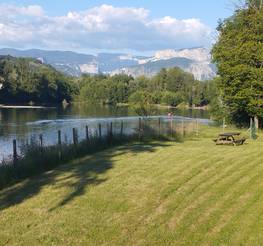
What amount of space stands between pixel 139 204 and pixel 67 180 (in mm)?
3647

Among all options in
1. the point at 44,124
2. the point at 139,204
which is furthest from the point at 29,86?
the point at 139,204

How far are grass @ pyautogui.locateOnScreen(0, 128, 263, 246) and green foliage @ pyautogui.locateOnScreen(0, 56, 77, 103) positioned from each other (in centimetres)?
13601

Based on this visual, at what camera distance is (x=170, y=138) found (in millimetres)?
30969

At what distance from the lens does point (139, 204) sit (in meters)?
12.2

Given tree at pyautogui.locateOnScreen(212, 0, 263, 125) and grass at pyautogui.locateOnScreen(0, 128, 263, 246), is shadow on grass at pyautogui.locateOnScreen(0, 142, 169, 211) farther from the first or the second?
tree at pyautogui.locateOnScreen(212, 0, 263, 125)

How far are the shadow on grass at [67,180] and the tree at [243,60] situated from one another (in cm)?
2481

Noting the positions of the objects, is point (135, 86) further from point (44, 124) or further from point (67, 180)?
point (67, 180)

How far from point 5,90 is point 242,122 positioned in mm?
114544

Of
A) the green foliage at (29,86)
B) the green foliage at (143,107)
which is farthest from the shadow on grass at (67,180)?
the green foliage at (29,86)

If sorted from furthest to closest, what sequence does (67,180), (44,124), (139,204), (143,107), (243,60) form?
(143,107)
(44,124)
(243,60)
(67,180)
(139,204)

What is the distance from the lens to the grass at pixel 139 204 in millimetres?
9883

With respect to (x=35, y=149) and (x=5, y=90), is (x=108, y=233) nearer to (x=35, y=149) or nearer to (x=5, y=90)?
(x=35, y=149)

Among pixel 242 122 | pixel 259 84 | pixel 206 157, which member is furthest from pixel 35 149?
pixel 242 122

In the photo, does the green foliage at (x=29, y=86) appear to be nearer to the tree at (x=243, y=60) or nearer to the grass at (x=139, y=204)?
the tree at (x=243, y=60)
